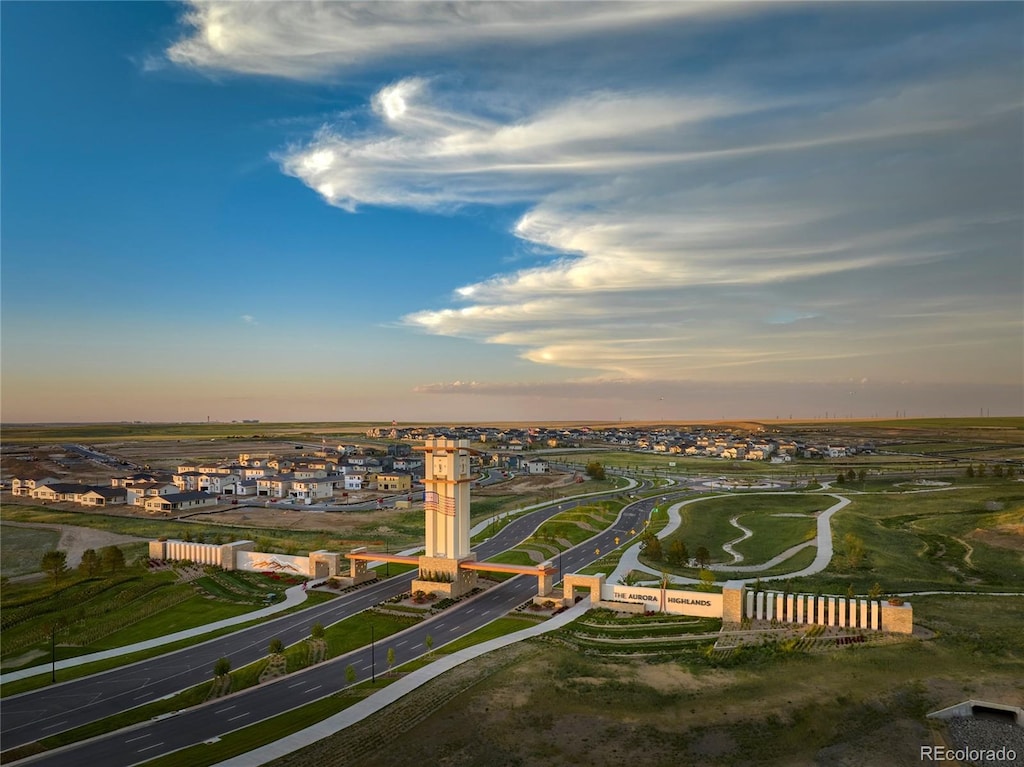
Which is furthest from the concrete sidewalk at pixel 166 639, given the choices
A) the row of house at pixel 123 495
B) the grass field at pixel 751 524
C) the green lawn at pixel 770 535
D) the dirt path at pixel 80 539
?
Result: the row of house at pixel 123 495

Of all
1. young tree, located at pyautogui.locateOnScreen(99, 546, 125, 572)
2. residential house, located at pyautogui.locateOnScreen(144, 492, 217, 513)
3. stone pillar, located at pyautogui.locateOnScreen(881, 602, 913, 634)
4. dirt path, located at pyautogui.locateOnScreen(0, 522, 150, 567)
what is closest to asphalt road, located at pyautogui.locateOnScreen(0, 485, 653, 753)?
young tree, located at pyautogui.locateOnScreen(99, 546, 125, 572)

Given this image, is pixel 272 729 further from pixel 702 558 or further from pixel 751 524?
pixel 751 524

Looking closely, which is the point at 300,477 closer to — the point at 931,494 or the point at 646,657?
the point at 646,657

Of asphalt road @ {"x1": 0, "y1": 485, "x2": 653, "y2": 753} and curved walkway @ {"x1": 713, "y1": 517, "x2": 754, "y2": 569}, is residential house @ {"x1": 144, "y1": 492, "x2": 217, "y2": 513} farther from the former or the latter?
curved walkway @ {"x1": 713, "y1": 517, "x2": 754, "y2": 569}

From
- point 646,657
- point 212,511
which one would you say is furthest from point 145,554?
point 646,657

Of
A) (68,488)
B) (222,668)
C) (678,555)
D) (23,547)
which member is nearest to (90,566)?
(23,547)
